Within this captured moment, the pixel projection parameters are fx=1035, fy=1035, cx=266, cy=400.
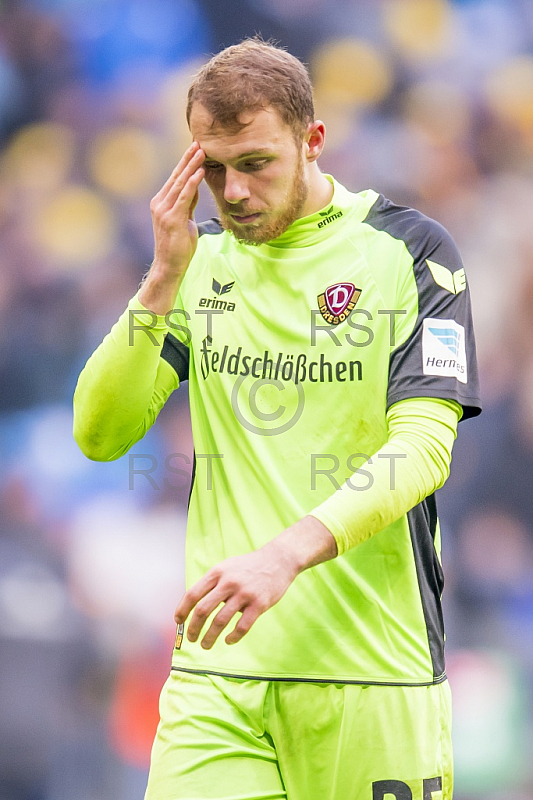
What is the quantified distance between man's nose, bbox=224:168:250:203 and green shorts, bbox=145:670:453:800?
3.25ft

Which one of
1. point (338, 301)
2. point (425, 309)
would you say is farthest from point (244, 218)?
point (425, 309)

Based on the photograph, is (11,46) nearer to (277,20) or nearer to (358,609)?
(277,20)

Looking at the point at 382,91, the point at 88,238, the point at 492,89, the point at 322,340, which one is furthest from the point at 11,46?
the point at 322,340

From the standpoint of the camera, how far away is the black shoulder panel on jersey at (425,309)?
2096 mm

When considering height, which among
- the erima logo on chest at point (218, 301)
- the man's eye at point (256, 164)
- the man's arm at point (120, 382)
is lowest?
the man's arm at point (120, 382)

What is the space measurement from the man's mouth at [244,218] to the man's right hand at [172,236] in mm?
92

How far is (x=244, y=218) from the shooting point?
2.24m

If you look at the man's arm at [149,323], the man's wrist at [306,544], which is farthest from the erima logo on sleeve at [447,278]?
the man's wrist at [306,544]

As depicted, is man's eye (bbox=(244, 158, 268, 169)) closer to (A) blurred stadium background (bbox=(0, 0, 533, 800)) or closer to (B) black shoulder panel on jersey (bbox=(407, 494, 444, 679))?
(B) black shoulder panel on jersey (bbox=(407, 494, 444, 679))

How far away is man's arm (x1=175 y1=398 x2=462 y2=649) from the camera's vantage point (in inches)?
65.9

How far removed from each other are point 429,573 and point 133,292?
2829 mm

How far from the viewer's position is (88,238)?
4.80 m

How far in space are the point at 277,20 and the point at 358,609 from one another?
3.44 metres

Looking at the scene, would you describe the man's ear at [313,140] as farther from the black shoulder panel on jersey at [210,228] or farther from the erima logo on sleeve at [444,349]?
the erima logo on sleeve at [444,349]
